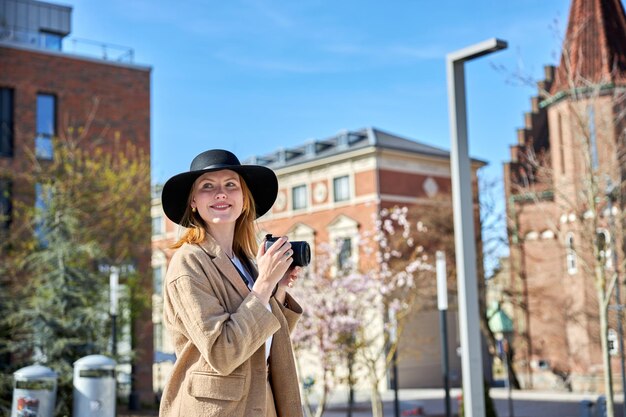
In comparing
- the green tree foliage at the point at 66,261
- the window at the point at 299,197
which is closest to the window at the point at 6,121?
the green tree foliage at the point at 66,261

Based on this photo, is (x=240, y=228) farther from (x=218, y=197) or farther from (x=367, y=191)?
(x=367, y=191)

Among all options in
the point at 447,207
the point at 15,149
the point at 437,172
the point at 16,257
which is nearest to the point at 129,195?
the point at 16,257

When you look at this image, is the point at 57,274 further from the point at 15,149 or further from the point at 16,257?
the point at 15,149

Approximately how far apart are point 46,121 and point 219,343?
27.9 m

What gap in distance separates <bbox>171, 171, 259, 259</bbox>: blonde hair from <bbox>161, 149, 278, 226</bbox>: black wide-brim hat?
3cm

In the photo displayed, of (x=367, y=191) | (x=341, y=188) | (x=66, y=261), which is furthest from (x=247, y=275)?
(x=341, y=188)

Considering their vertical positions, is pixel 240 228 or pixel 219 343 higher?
pixel 240 228

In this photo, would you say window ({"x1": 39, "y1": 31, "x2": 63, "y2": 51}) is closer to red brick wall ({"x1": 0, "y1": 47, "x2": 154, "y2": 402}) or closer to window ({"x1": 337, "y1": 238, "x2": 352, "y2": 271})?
red brick wall ({"x1": 0, "y1": 47, "x2": 154, "y2": 402})

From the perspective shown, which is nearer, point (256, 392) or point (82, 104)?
point (256, 392)

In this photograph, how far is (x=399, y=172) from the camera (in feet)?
135

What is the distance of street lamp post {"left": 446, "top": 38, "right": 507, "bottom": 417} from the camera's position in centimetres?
702

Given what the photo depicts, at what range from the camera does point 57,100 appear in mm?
29297

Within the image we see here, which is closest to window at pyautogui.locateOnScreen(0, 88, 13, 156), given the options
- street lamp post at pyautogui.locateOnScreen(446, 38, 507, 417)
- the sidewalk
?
the sidewalk

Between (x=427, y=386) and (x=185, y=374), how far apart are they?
128 feet
